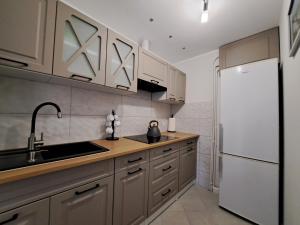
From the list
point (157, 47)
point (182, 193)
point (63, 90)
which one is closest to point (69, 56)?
point (63, 90)

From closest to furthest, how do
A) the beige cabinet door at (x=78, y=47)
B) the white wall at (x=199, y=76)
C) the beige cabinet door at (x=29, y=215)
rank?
the beige cabinet door at (x=29, y=215), the beige cabinet door at (x=78, y=47), the white wall at (x=199, y=76)

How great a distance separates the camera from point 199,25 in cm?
163

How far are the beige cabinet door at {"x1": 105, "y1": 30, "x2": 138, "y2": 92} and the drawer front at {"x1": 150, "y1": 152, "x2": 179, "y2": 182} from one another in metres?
0.92

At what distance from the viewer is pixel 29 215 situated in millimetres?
716

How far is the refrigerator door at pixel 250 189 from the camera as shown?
1360mm

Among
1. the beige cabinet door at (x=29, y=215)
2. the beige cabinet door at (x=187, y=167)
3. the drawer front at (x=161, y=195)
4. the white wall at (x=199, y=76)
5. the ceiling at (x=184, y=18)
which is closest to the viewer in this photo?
the beige cabinet door at (x=29, y=215)

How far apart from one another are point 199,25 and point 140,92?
1204 millimetres

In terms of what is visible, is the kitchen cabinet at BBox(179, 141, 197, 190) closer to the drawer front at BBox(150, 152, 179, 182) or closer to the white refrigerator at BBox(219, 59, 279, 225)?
the drawer front at BBox(150, 152, 179, 182)

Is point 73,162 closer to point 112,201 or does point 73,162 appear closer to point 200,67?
point 112,201

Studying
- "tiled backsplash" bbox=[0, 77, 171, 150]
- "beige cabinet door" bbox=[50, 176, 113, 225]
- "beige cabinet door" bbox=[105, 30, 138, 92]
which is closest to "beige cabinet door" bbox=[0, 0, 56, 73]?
"tiled backsplash" bbox=[0, 77, 171, 150]

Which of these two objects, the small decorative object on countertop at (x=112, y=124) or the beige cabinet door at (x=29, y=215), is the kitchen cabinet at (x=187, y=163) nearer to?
the small decorative object on countertop at (x=112, y=124)

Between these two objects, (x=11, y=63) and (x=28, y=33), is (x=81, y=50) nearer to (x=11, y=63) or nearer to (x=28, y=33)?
(x=28, y=33)

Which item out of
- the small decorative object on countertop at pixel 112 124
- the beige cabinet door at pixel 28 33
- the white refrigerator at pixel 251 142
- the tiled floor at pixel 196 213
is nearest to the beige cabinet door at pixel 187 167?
the tiled floor at pixel 196 213

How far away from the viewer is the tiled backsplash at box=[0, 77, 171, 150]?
105 centimetres
